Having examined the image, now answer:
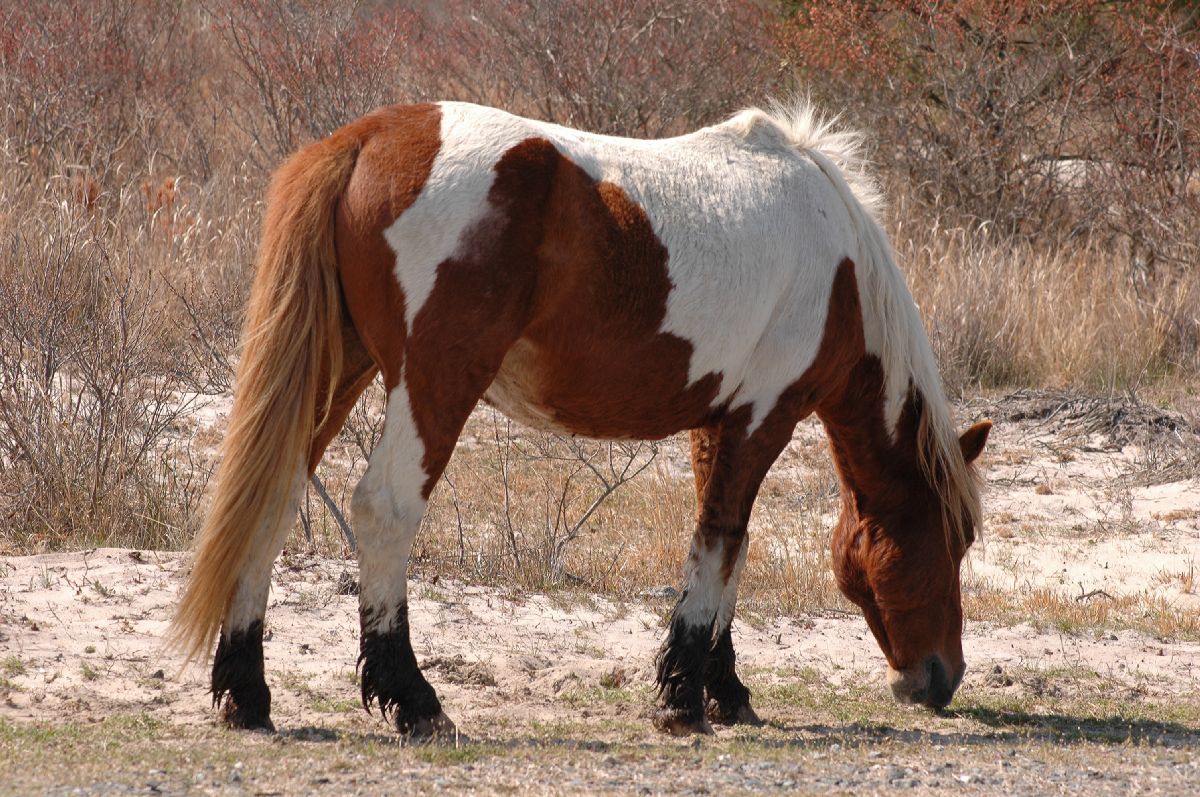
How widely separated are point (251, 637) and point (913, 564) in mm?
2353

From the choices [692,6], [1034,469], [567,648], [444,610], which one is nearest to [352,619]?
[444,610]

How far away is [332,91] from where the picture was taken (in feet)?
38.6

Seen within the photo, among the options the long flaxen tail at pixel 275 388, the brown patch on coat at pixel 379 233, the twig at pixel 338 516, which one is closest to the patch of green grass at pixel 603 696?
the long flaxen tail at pixel 275 388

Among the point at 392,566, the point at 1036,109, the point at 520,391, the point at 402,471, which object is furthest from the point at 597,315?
the point at 1036,109

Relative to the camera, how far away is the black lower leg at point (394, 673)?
13.1 feet

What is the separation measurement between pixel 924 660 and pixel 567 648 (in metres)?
1.49

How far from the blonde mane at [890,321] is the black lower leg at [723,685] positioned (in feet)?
3.07

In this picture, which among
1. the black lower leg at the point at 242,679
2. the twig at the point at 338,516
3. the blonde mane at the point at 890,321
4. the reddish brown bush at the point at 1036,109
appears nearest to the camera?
the black lower leg at the point at 242,679

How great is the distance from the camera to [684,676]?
4.46 m

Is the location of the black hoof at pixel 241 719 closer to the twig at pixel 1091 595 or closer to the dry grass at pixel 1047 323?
the twig at pixel 1091 595

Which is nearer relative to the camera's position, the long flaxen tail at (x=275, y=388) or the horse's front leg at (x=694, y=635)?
the long flaxen tail at (x=275, y=388)

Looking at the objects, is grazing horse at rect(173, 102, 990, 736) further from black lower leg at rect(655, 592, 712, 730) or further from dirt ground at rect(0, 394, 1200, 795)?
dirt ground at rect(0, 394, 1200, 795)

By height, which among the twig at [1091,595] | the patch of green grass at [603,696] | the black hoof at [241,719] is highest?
the twig at [1091,595]

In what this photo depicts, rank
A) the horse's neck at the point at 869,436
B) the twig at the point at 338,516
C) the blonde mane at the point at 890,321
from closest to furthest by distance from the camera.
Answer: the blonde mane at the point at 890,321, the horse's neck at the point at 869,436, the twig at the point at 338,516
